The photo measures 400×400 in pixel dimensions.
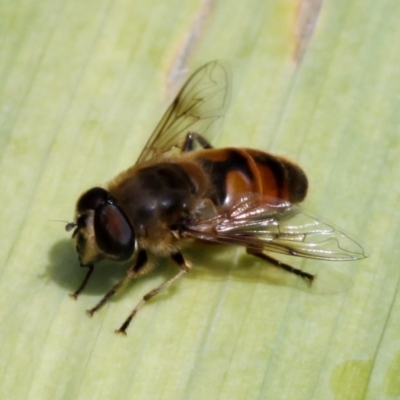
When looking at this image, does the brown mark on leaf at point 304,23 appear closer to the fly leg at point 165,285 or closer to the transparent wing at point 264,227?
the transparent wing at point 264,227

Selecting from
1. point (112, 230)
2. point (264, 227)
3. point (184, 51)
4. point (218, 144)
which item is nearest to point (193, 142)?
point (218, 144)


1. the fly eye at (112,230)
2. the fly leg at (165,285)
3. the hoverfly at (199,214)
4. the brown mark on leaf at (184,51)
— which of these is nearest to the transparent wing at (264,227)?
the hoverfly at (199,214)

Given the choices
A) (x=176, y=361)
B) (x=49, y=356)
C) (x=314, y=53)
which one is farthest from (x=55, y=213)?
(x=314, y=53)

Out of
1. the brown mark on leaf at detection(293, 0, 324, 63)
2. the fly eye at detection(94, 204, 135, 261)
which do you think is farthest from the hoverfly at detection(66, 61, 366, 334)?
the brown mark on leaf at detection(293, 0, 324, 63)

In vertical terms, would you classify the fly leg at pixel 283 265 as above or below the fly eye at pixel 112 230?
above

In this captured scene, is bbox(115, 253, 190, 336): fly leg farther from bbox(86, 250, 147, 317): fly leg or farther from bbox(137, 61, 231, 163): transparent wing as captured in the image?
bbox(137, 61, 231, 163): transparent wing

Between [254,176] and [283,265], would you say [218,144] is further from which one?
[283,265]
